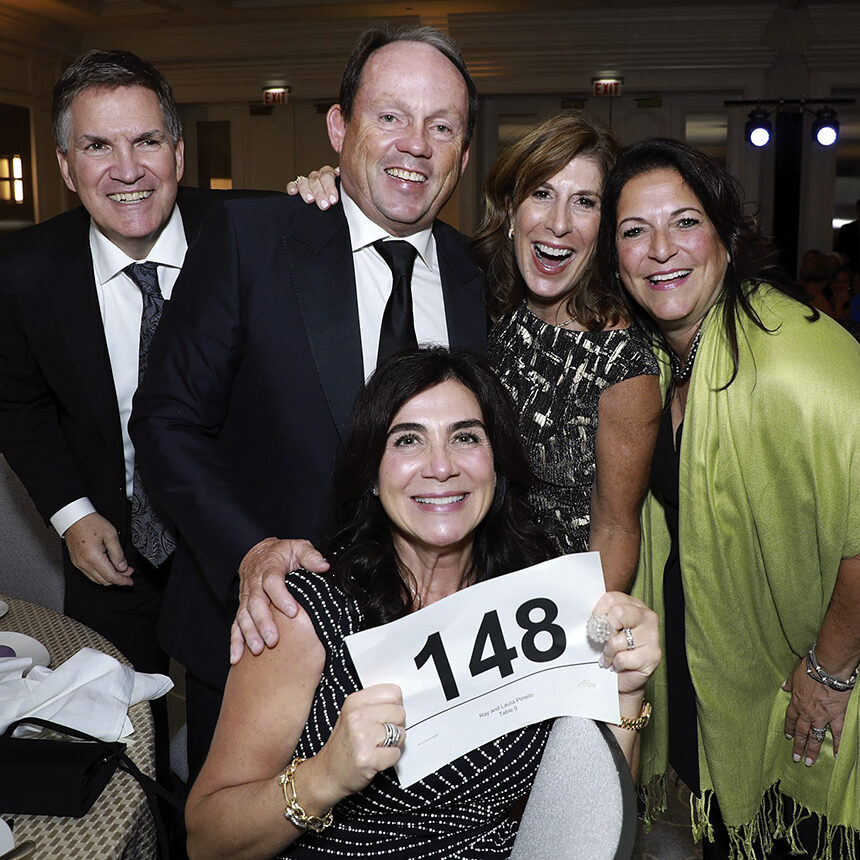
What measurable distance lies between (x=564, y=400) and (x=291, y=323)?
0.59 meters

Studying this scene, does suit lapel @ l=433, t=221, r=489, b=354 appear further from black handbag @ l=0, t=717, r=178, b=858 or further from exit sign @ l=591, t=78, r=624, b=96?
exit sign @ l=591, t=78, r=624, b=96

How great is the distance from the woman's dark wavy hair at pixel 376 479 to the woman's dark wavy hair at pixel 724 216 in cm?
52

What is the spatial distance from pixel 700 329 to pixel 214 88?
9159 millimetres

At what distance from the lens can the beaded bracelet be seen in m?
1.96

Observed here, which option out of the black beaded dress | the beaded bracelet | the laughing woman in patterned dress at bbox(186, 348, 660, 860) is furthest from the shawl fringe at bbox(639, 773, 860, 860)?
the laughing woman in patterned dress at bbox(186, 348, 660, 860)

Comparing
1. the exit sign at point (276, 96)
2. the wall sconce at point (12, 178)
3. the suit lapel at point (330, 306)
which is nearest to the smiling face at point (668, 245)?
the suit lapel at point (330, 306)

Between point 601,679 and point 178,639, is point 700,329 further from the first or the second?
point 178,639

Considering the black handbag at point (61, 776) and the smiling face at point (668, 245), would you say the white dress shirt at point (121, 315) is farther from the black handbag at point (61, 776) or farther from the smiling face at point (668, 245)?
the smiling face at point (668, 245)

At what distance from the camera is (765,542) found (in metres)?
1.96

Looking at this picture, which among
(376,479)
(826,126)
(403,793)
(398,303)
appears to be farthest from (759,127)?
(403,793)

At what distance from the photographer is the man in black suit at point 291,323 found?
184 centimetres

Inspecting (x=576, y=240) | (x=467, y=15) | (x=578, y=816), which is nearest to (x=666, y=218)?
(x=576, y=240)

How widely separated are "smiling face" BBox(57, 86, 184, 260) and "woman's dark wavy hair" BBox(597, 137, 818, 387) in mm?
1105

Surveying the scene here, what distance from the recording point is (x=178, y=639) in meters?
1.95
